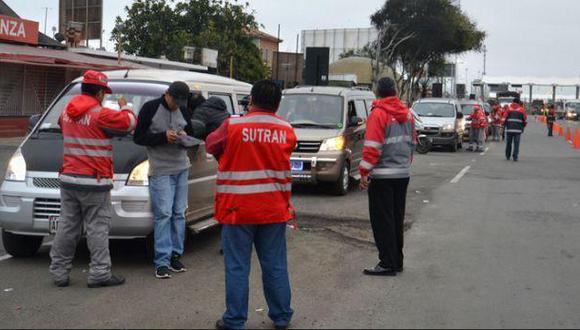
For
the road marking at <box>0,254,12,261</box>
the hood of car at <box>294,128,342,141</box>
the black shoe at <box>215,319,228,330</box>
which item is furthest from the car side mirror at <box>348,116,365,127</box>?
the black shoe at <box>215,319,228,330</box>

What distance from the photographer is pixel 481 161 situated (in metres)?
20.3

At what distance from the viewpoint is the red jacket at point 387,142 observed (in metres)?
6.57

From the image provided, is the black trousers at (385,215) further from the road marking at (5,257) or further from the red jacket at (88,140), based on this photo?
the road marking at (5,257)

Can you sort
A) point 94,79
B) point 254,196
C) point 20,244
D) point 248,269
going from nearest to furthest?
point 254,196, point 248,269, point 94,79, point 20,244

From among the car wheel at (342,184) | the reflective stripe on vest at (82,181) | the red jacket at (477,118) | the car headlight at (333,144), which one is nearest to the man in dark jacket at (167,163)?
the reflective stripe on vest at (82,181)

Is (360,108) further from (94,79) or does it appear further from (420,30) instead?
(420,30)

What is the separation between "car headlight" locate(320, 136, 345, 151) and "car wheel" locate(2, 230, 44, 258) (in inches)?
236

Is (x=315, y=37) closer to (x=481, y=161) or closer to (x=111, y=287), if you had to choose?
(x=481, y=161)

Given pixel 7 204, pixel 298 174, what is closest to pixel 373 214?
pixel 7 204

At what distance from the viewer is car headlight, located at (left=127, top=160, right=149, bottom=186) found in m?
6.57

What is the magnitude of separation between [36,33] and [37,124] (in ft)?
66.3

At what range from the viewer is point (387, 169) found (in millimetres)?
6668

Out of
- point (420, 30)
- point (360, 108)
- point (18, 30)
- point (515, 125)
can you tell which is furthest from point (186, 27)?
point (360, 108)

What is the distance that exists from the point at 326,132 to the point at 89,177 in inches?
272
